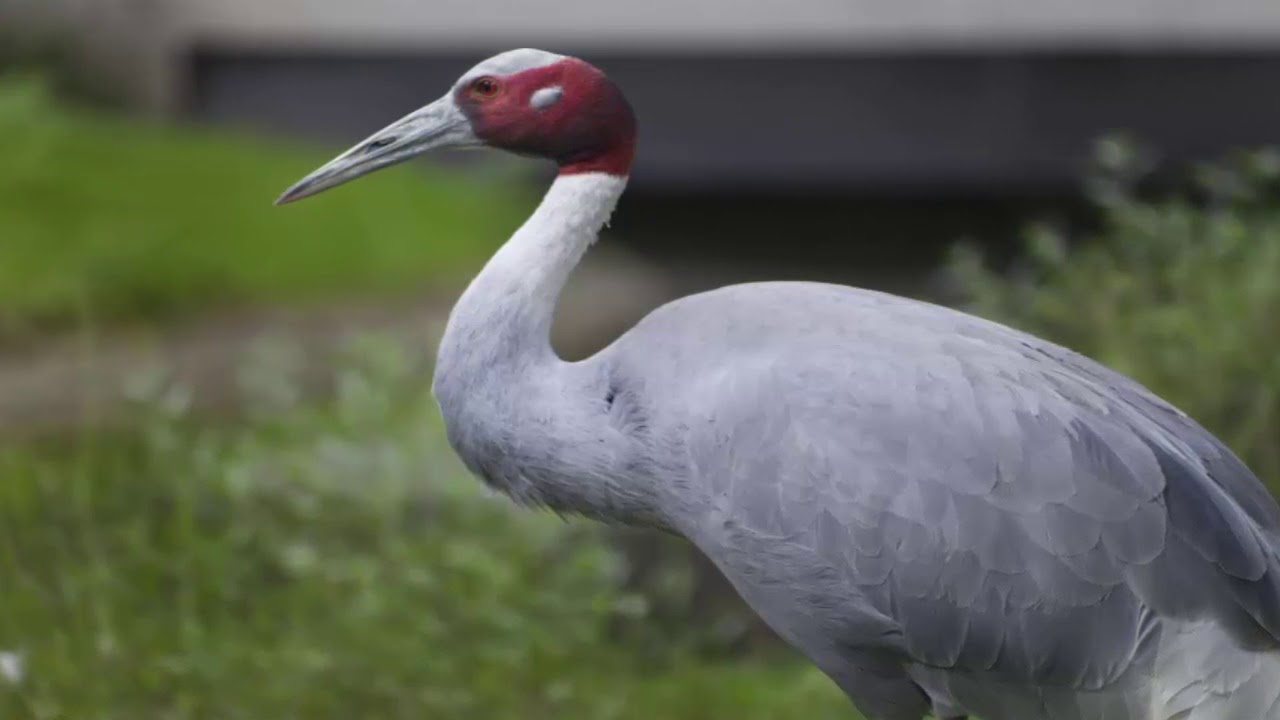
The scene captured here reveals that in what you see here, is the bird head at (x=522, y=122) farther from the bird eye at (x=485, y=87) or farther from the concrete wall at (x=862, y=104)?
the concrete wall at (x=862, y=104)

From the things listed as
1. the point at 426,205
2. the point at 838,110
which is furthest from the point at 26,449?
the point at 838,110

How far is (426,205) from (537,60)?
3817 millimetres

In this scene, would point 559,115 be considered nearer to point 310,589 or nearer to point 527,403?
point 527,403

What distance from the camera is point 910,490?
9.51 feet

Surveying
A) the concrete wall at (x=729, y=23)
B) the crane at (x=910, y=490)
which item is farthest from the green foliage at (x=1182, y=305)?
the concrete wall at (x=729, y=23)

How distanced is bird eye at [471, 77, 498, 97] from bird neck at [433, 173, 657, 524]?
0.28m

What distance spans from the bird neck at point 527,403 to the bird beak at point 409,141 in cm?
24

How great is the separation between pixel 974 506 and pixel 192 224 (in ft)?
13.8

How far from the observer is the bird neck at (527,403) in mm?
3023

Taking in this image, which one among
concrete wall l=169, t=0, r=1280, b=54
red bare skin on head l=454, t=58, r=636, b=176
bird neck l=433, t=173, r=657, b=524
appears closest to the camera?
bird neck l=433, t=173, r=657, b=524

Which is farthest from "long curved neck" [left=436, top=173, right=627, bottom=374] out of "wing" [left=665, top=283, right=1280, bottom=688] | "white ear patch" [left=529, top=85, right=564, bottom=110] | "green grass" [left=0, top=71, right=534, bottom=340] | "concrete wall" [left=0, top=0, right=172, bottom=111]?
"concrete wall" [left=0, top=0, right=172, bottom=111]

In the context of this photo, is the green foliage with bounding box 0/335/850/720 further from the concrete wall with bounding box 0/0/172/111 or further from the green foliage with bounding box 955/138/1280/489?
the concrete wall with bounding box 0/0/172/111

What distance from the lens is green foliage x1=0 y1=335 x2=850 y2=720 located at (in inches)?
151

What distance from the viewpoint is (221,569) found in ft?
13.6
